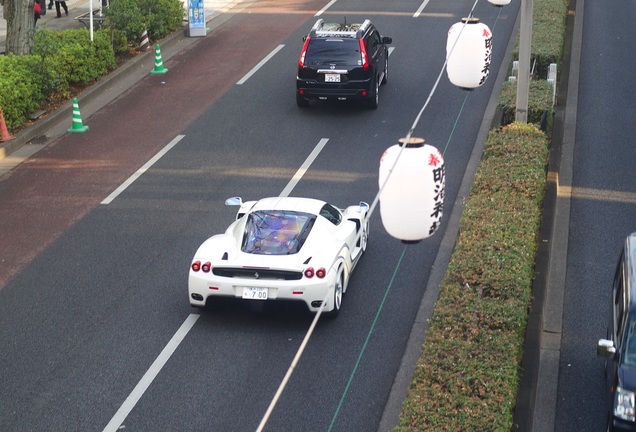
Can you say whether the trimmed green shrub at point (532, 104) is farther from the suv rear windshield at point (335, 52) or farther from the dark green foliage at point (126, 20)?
the dark green foliage at point (126, 20)

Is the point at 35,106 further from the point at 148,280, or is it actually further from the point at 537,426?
the point at 537,426

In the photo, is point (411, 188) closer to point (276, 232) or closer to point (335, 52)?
point (276, 232)

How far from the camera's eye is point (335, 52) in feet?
72.0

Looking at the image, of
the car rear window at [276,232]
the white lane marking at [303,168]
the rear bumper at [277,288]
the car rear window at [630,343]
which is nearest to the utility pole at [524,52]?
the white lane marking at [303,168]

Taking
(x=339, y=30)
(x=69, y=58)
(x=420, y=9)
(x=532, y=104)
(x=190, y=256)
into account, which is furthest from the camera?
(x=420, y=9)

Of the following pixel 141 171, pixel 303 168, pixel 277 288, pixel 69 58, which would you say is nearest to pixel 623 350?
pixel 277 288

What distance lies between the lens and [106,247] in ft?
52.0

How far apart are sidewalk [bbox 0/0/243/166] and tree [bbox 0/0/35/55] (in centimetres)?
181

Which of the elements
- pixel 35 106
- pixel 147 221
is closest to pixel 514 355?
pixel 147 221

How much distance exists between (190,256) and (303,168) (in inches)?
177

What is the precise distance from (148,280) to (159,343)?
6.66 feet

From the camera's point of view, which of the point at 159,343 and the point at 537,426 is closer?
the point at 537,426

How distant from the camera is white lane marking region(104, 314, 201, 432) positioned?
11.0 m

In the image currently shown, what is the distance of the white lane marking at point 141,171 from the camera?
59.5 feet
